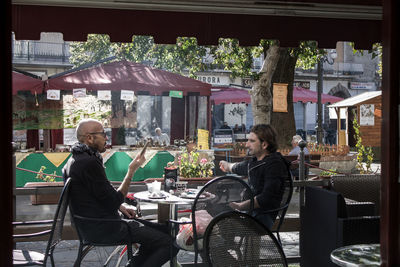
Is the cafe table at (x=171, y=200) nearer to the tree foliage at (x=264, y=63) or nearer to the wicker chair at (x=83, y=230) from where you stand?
the wicker chair at (x=83, y=230)

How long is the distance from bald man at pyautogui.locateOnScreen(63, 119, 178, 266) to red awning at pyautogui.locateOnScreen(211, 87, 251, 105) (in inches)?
561

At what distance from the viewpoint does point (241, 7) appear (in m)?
4.88

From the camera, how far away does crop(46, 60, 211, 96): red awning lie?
11.5 metres

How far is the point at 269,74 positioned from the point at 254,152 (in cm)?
660

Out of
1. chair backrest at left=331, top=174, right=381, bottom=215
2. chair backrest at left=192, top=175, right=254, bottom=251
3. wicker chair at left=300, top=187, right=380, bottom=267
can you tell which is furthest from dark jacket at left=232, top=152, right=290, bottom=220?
chair backrest at left=331, top=174, right=381, bottom=215

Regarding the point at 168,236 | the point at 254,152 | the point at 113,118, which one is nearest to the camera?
the point at 168,236

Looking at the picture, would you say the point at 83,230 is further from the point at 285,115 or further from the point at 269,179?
the point at 285,115

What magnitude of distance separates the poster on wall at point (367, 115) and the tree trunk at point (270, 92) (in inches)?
78.7

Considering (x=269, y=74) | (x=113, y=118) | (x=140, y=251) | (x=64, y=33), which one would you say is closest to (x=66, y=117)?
(x=113, y=118)

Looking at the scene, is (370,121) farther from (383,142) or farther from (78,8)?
(383,142)

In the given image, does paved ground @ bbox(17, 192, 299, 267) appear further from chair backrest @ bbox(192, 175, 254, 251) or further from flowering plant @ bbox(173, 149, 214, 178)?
chair backrest @ bbox(192, 175, 254, 251)

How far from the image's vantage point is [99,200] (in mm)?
4117

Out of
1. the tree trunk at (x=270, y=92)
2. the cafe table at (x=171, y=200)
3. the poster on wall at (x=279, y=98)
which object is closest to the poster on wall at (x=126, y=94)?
the tree trunk at (x=270, y=92)

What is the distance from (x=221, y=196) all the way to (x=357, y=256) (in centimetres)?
150
